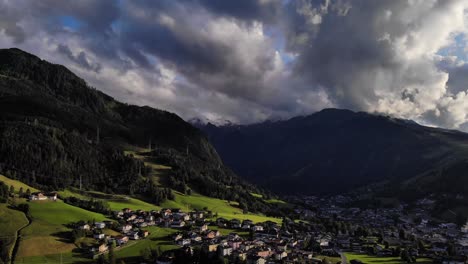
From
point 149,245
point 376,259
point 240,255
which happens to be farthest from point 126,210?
point 376,259

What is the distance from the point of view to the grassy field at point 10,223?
4876 inches

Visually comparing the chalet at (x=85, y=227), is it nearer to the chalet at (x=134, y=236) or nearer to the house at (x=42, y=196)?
the chalet at (x=134, y=236)

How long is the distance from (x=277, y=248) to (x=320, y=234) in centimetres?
5440

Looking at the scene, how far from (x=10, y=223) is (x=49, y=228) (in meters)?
11.4

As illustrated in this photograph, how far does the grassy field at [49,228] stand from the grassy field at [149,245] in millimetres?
15201

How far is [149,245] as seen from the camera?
454 feet

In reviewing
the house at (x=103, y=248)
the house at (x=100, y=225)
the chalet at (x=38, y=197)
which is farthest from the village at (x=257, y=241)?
the chalet at (x=38, y=197)

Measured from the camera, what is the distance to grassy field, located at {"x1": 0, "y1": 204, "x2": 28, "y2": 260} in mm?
123850

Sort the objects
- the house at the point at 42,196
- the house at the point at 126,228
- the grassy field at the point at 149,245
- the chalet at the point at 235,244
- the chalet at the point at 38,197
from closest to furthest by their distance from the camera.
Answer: the grassy field at the point at 149,245, the chalet at the point at 235,244, the house at the point at 126,228, the chalet at the point at 38,197, the house at the point at 42,196

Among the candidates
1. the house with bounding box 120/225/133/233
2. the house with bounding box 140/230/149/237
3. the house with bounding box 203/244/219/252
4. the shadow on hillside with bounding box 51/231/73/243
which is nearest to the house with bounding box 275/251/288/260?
the house with bounding box 203/244/219/252

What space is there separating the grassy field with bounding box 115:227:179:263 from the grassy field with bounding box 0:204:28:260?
98.7 feet

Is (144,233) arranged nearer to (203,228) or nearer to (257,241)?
(203,228)

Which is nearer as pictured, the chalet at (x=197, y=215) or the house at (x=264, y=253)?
the house at (x=264, y=253)

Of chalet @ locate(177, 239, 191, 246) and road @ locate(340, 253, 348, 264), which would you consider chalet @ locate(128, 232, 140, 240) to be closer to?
chalet @ locate(177, 239, 191, 246)
